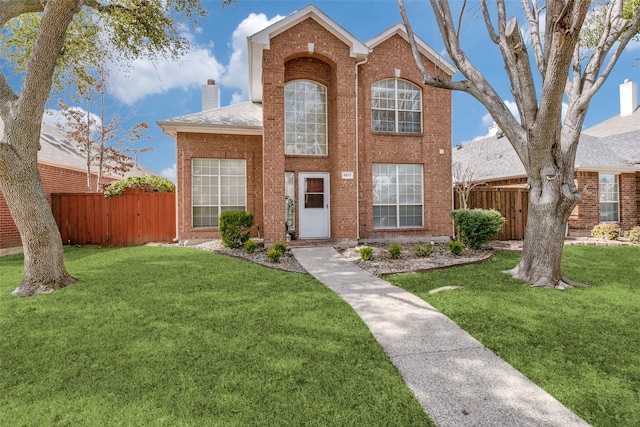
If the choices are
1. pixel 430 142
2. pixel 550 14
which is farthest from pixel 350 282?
pixel 430 142

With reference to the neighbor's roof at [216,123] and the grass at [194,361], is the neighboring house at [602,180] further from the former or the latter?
the grass at [194,361]

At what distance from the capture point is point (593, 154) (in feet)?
49.6

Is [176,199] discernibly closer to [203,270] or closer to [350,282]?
[203,270]

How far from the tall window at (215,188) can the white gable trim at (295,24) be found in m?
3.82

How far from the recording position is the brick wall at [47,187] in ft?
35.4

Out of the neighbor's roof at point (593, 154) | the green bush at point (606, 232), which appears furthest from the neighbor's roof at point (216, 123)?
the green bush at point (606, 232)

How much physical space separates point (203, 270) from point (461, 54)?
741cm

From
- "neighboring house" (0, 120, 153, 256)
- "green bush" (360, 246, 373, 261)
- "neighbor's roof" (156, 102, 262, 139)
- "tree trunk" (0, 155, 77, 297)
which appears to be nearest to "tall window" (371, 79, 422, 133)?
"neighbor's roof" (156, 102, 262, 139)

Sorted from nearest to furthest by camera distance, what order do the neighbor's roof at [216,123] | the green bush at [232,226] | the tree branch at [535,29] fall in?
the tree branch at [535,29] → the green bush at [232,226] → the neighbor's roof at [216,123]

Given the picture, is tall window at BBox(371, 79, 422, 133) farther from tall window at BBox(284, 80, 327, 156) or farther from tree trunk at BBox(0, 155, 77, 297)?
tree trunk at BBox(0, 155, 77, 297)

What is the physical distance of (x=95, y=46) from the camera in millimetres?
10898

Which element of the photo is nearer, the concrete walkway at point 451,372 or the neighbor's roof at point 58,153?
the concrete walkway at point 451,372

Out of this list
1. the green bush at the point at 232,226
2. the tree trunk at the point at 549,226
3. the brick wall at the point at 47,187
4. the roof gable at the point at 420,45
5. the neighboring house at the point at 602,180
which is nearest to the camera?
the tree trunk at the point at 549,226

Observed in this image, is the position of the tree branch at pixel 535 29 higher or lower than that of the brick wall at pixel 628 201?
higher
